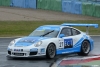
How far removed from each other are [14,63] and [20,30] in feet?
53.1

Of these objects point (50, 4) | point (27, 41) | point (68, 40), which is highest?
point (27, 41)

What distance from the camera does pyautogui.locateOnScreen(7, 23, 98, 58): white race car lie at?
1593 centimetres

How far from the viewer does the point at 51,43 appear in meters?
16.4

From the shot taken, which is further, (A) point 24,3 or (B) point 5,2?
(B) point 5,2

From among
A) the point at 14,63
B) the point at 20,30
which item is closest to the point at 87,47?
the point at 14,63

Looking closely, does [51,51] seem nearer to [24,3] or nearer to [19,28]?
[19,28]

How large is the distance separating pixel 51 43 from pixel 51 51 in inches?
12.2

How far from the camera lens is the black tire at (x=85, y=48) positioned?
1786 cm

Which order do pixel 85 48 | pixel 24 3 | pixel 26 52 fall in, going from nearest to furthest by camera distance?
pixel 26 52
pixel 85 48
pixel 24 3

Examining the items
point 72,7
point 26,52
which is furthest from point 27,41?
point 72,7

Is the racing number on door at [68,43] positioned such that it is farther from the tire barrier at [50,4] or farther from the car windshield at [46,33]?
the tire barrier at [50,4]

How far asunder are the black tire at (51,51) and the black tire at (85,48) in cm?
178

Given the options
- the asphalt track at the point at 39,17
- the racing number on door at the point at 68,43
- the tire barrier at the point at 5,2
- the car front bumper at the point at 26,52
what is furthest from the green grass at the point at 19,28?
the tire barrier at the point at 5,2

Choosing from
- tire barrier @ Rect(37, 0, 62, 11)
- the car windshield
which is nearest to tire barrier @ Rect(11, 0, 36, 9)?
tire barrier @ Rect(37, 0, 62, 11)
